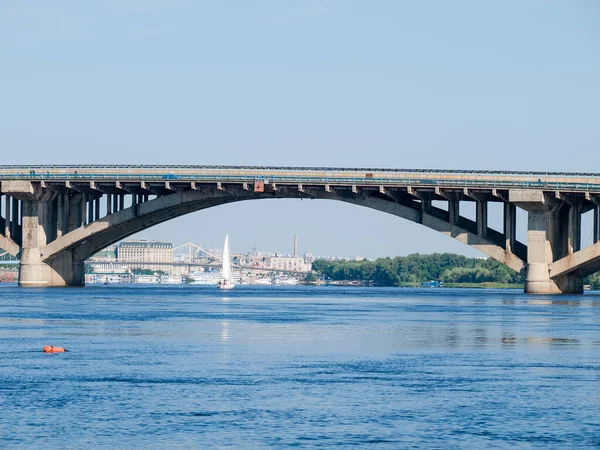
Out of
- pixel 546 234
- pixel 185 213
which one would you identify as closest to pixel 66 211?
pixel 185 213

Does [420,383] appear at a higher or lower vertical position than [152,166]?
lower

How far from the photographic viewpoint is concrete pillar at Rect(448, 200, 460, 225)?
130000 millimetres

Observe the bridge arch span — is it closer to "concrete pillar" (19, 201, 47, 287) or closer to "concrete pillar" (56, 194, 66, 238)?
"concrete pillar" (19, 201, 47, 287)

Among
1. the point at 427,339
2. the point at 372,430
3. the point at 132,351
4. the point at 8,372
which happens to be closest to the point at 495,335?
the point at 427,339

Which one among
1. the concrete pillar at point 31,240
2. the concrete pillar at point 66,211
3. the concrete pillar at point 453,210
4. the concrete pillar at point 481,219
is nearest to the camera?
the concrete pillar at point 481,219

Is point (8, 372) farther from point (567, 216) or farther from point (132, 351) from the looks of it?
point (567, 216)

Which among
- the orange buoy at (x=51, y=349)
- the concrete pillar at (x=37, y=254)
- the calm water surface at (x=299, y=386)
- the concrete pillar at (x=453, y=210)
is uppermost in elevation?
the concrete pillar at (x=453, y=210)

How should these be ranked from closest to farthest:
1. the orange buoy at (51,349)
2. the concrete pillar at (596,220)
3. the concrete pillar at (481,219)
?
the orange buoy at (51,349)
the concrete pillar at (596,220)
the concrete pillar at (481,219)

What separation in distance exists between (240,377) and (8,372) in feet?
28.5

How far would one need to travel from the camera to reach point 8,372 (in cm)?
4712

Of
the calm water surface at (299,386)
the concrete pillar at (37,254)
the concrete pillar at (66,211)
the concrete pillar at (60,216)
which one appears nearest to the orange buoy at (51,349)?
the calm water surface at (299,386)

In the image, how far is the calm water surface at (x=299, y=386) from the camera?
34.2 meters

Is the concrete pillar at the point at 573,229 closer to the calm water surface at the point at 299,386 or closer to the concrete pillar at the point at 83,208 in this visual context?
the calm water surface at the point at 299,386

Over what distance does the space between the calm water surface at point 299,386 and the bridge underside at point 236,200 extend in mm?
49362
